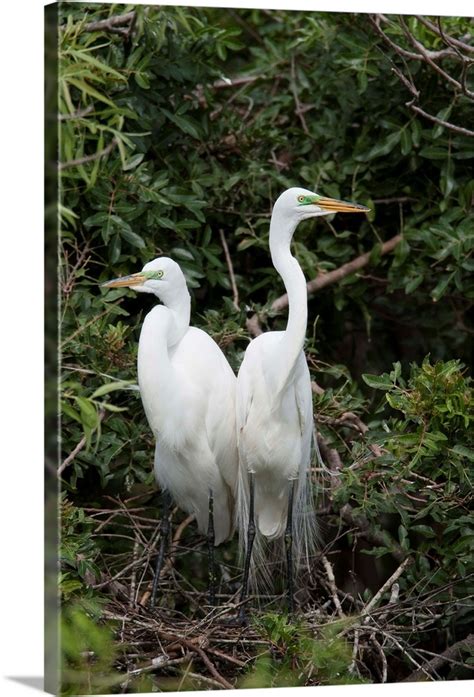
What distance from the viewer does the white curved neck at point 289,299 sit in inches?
96.0

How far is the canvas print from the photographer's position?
2.38 metres

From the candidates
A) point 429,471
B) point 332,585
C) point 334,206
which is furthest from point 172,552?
point 334,206

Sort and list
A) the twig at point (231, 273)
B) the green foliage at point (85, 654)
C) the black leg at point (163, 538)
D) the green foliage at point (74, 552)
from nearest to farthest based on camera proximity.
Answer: the green foliage at point (85, 654) → the green foliage at point (74, 552) → the black leg at point (163, 538) → the twig at point (231, 273)

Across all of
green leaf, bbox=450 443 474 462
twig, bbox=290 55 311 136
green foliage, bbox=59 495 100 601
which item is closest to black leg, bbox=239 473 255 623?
green foliage, bbox=59 495 100 601

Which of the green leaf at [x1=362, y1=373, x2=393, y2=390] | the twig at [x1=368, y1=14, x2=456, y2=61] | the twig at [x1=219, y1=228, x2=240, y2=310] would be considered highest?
the twig at [x1=368, y1=14, x2=456, y2=61]

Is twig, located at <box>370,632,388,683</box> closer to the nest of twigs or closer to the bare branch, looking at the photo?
the nest of twigs

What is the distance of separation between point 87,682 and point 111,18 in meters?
1.37

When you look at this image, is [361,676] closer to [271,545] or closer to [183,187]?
[271,545]

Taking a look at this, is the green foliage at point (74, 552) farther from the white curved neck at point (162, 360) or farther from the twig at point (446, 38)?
the twig at point (446, 38)

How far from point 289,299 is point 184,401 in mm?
343

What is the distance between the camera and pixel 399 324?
12.4 feet

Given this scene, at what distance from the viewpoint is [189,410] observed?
264 centimetres

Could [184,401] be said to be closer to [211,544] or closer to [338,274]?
[211,544]

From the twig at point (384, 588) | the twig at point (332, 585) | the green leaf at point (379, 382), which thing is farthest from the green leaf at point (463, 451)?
the twig at point (332, 585)
